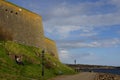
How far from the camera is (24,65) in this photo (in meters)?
43.4

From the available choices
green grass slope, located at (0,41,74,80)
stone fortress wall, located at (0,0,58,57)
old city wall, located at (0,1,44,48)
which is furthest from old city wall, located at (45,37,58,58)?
green grass slope, located at (0,41,74,80)

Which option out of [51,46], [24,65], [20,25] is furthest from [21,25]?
[51,46]

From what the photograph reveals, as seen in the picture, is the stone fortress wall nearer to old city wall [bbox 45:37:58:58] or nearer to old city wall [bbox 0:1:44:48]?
old city wall [bbox 0:1:44:48]

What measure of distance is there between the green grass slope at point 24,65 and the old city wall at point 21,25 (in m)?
1.80

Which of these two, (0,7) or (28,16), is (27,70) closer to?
(0,7)

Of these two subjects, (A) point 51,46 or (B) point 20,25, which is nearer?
(B) point 20,25

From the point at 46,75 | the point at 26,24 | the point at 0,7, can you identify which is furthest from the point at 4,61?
the point at 26,24

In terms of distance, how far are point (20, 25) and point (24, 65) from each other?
1046 cm

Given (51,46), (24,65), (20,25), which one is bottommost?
(24,65)

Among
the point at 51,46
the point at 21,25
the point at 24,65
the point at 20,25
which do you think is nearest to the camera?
the point at 24,65

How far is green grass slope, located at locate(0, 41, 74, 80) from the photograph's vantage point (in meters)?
38.6

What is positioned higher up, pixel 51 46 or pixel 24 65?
pixel 51 46

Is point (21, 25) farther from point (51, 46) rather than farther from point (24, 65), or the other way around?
point (51, 46)

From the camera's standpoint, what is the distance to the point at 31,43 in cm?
5456
